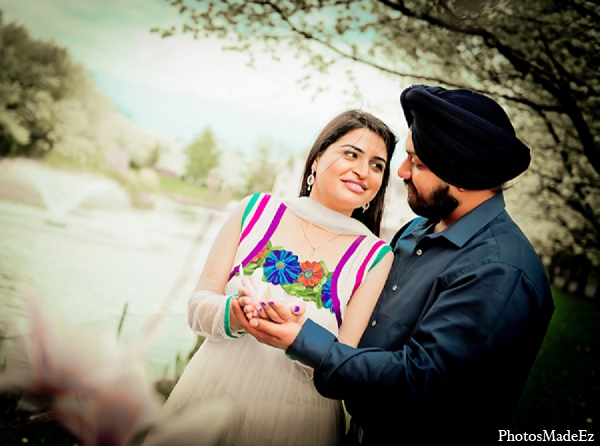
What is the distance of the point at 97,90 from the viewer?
5473 millimetres

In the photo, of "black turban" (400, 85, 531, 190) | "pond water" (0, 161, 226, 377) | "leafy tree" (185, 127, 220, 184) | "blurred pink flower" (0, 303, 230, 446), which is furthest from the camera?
"leafy tree" (185, 127, 220, 184)

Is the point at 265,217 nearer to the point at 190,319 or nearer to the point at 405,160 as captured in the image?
the point at 190,319

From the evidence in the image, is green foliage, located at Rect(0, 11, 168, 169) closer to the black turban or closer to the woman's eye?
the woman's eye

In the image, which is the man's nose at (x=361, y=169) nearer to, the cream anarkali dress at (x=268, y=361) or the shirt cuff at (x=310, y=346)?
the cream anarkali dress at (x=268, y=361)

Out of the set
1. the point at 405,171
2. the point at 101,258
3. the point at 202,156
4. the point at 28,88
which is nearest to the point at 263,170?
the point at 202,156

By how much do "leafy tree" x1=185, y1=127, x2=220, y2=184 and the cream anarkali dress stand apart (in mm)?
4116

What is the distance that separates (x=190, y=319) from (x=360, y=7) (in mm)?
3710

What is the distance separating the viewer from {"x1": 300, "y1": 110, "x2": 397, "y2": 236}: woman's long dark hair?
2074 millimetres

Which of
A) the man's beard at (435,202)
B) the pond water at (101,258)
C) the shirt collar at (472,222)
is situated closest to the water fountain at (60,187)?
the pond water at (101,258)

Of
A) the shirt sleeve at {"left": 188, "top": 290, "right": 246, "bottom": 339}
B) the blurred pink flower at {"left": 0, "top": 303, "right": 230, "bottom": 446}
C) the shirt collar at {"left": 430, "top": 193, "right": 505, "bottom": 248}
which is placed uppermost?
the shirt collar at {"left": 430, "top": 193, "right": 505, "bottom": 248}

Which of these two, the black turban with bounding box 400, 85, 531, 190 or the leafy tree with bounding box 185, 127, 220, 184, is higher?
the black turban with bounding box 400, 85, 531, 190

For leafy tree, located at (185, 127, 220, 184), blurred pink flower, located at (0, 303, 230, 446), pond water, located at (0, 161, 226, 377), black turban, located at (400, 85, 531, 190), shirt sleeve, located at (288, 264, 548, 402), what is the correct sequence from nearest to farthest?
shirt sleeve, located at (288, 264, 548, 402)
black turban, located at (400, 85, 531, 190)
blurred pink flower, located at (0, 303, 230, 446)
pond water, located at (0, 161, 226, 377)
leafy tree, located at (185, 127, 220, 184)

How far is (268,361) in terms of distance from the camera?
1.93 m

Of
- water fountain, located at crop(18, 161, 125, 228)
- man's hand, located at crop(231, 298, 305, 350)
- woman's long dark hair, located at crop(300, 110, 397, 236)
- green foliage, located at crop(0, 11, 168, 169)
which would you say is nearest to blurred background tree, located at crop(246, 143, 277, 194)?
green foliage, located at crop(0, 11, 168, 169)
